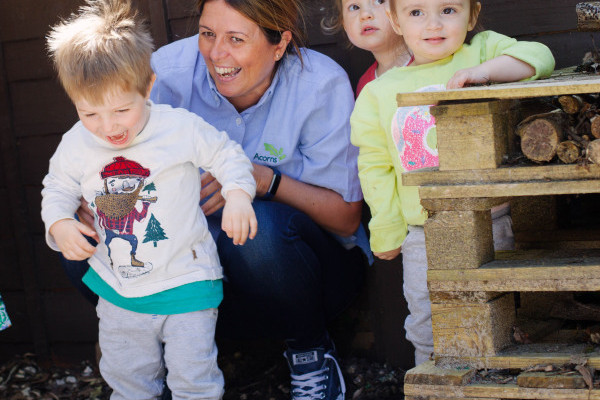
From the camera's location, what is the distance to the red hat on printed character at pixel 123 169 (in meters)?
2.42

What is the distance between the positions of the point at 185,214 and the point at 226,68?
0.60m

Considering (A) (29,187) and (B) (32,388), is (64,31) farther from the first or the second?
(B) (32,388)

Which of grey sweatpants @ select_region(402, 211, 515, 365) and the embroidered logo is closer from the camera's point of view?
grey sweatpants @ select_region(402, 211, 515, 365)

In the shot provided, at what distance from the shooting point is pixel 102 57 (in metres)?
2.30

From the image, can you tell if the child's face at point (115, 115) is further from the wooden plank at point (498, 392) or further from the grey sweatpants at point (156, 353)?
the wooden plank at point (498, 392)

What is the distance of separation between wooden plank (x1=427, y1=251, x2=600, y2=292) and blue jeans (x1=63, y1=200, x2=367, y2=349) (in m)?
0.84

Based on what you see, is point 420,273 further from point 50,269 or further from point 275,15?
point 50,269

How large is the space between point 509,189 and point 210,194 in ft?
3.90

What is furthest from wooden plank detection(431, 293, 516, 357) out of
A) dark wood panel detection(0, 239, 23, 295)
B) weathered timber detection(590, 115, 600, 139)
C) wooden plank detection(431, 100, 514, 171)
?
dark wood panel detection(0, 239, 23, 295)

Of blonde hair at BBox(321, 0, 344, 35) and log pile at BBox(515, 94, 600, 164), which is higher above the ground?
blonde hair at BBox(321, 0, 344, 35)

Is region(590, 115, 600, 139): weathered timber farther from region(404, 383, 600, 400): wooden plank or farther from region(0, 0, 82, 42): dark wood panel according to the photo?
region(0, 0, 82, 42): dark wood panel

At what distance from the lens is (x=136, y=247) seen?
2.42 metres

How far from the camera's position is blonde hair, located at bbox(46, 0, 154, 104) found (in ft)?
7.46

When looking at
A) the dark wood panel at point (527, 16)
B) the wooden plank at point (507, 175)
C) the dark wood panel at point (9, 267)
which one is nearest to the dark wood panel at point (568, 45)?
the dark wood panel at point (527, 16)
